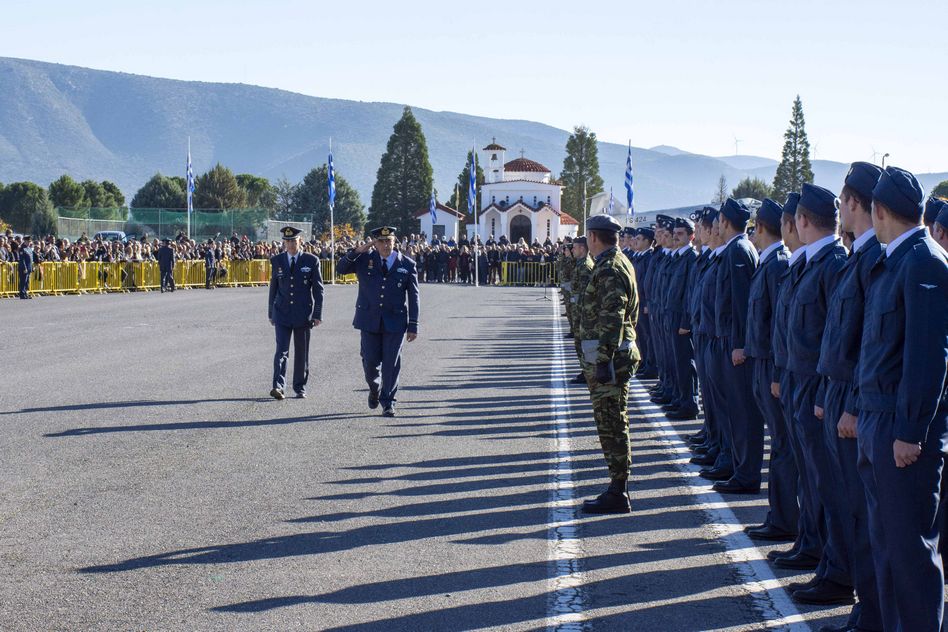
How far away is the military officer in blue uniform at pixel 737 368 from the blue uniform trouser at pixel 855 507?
9.29 ft

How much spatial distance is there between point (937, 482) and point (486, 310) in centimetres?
3117

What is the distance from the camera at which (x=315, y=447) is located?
1048cm

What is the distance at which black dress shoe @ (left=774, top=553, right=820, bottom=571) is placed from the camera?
6.60m

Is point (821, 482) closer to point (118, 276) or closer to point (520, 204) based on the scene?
point (118, 276)

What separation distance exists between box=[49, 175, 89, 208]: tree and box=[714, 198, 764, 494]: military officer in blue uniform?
402 feet

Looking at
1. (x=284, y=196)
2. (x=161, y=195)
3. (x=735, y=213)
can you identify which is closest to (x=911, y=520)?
(x=735, y=213)

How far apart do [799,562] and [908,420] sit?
7.62 feet

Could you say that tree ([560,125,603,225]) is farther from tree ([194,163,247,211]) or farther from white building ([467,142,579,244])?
tree ([194,163,247,211])

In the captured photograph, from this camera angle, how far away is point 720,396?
9016mm

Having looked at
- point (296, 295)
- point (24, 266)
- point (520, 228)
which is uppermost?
point (520, 228)

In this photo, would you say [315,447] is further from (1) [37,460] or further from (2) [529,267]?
(2) [529,267]

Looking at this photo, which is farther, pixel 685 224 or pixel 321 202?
pixel 321 202

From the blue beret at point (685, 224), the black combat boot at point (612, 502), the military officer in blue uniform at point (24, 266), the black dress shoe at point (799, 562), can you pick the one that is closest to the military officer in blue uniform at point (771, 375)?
the black dress shoe at point (799, 562)

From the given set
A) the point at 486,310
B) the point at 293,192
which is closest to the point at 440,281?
the point at 486,310
